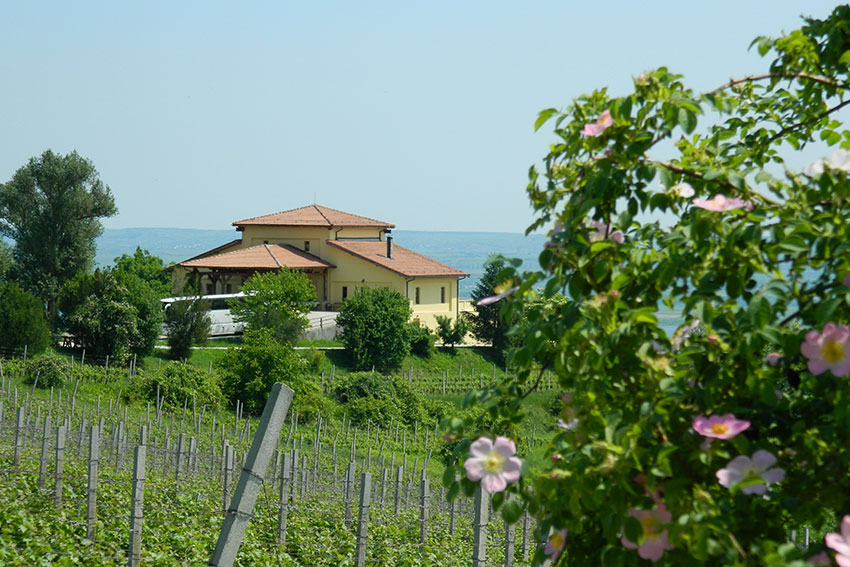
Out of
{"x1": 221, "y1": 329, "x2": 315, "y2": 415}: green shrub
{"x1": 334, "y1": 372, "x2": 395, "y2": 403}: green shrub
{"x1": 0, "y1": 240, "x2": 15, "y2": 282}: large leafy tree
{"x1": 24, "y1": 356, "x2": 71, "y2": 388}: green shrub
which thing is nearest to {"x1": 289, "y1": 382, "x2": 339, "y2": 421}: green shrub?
{"x1": 221, "y1": 329, "x2": 315, "y2": 415}: green shrub

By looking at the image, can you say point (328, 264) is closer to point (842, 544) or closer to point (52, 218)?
point (52, 218)

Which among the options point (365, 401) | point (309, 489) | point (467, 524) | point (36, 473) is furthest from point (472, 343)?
point (36, 473)

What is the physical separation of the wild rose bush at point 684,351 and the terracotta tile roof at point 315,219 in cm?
5538

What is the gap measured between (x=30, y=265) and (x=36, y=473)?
3916 centimetres

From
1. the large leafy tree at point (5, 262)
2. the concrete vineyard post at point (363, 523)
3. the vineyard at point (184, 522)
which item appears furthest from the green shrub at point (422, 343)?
the concrete vineyard post at point (363, 523)

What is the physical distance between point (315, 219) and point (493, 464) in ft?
187

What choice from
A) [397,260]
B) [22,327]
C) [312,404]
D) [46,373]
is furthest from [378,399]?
[397,260]

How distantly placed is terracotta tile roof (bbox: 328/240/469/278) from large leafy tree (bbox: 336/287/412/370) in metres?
6.63

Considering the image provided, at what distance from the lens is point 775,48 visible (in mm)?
2545

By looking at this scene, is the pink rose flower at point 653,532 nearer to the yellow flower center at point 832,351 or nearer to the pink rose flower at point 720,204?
the yellow flower center at point 832,351

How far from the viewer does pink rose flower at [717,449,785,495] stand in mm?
1612

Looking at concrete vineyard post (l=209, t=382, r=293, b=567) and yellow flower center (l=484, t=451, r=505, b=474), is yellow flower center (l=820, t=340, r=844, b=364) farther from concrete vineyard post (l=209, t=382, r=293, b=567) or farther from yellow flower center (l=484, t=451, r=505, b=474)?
concrete vineyard post (l=209, t=382, r=293, b=567)

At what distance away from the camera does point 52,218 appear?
49.5m

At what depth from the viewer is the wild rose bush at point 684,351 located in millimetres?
1613
